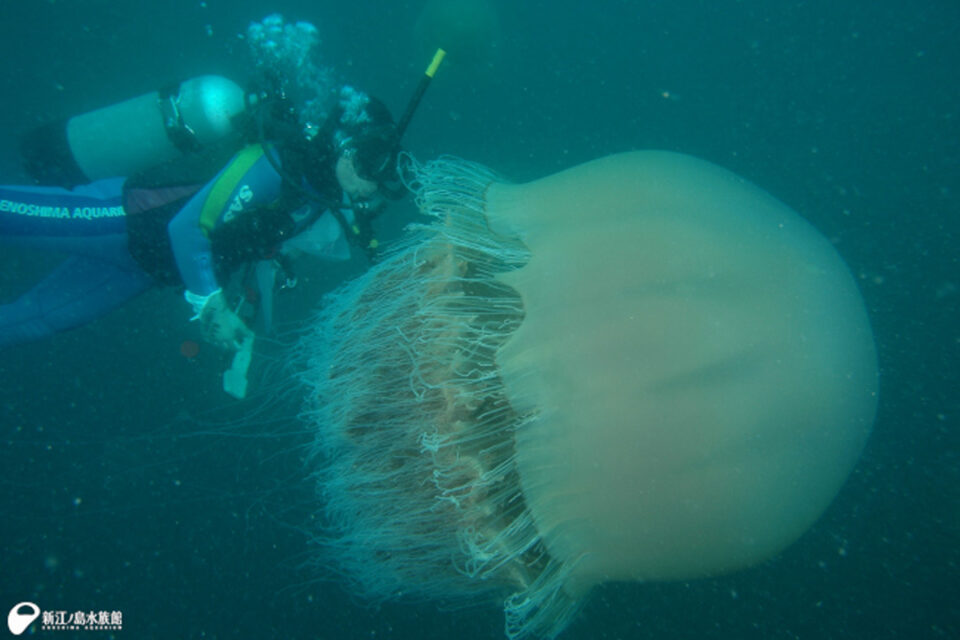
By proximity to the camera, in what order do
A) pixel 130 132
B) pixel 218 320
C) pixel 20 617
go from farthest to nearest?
pixel 20 617 → pixel 130 132 → pixel 218 320

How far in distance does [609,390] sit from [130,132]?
453 cm

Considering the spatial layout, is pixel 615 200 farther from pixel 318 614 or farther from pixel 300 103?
pixel 300 103

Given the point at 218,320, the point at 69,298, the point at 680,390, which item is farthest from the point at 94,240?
the point at 680,390

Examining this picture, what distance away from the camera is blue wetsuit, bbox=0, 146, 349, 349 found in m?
3.54

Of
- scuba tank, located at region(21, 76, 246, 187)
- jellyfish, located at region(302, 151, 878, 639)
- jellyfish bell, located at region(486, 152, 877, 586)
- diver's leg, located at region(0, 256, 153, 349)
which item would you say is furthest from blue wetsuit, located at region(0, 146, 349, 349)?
jellyfish bell, located at region(486, 152, 877, 586)

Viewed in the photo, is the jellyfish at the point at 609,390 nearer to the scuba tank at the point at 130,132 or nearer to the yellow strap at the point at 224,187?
the yellow strap at the point at 224,187

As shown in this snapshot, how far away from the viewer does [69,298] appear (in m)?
4.35

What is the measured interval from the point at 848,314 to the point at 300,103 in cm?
953

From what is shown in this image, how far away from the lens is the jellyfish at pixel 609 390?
1971 millimetres

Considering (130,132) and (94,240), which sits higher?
(130,132)

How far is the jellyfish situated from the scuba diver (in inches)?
51.1

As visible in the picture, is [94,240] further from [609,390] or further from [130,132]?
[609,390]

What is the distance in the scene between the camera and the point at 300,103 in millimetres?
9258

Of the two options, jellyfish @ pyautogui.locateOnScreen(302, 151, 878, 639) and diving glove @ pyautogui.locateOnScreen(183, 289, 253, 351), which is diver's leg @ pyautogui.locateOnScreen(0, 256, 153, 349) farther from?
jellyfish @ pyautogui.locateOnScreen(302, 151, 878, 639)
